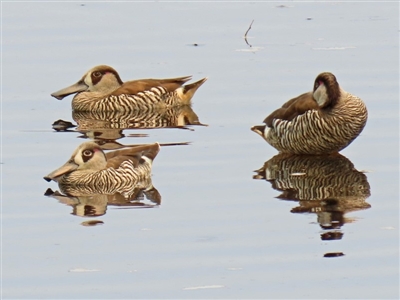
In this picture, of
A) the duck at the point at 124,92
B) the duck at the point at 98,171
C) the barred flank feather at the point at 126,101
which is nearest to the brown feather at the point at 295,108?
the duck at the point at 98,171

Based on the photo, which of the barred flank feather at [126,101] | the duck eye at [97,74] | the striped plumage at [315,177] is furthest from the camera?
the duck eye at [97,74]

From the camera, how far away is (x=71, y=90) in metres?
19.2

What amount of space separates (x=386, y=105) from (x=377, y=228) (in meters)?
5.95

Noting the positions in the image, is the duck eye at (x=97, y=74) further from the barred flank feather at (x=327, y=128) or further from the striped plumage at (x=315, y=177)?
the barred flank feather at (x=327, y=128)

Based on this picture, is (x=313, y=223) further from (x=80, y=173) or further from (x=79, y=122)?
(x=79, y=122)

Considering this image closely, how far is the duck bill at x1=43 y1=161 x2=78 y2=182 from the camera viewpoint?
1355 centimetres

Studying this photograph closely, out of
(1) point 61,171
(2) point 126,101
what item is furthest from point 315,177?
(2) point 126,101

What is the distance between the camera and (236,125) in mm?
16469

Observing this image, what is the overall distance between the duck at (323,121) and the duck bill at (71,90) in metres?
4.93

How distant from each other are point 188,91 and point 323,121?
5056mm

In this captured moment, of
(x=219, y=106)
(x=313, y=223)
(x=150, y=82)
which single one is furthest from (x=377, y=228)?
(x=150, y=82)

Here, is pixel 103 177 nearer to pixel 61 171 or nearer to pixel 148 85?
pixel 61 171

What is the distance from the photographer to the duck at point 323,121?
14602 mm

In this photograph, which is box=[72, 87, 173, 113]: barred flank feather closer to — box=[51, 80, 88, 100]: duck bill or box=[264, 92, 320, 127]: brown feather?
box=[51, 80, 88, 100]: duck bill
